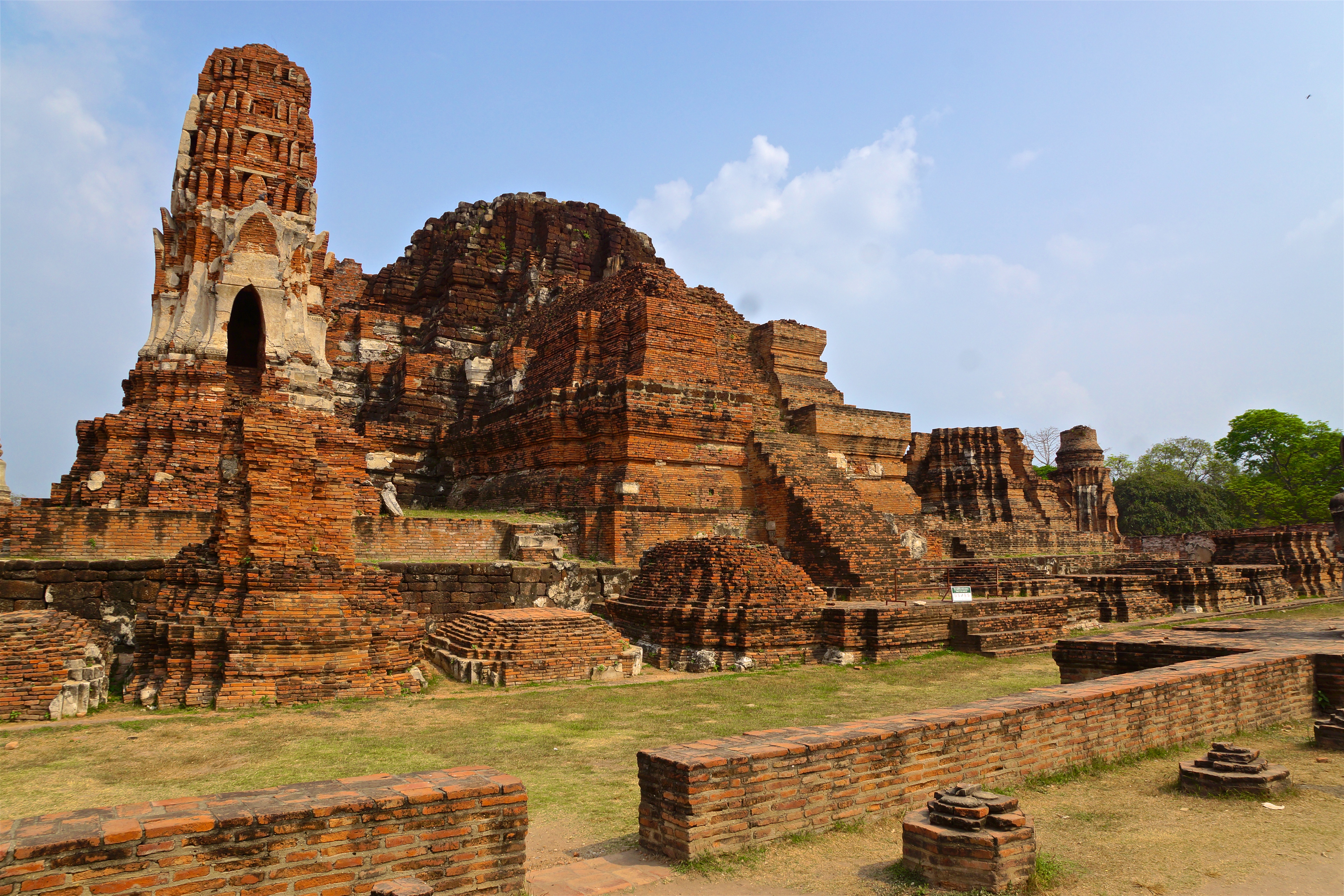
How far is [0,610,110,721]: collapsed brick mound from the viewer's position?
6.87m

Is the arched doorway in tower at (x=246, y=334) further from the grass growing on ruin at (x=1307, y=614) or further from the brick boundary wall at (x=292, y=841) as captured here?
the grass growing on ruin at (x=1307, y=614)

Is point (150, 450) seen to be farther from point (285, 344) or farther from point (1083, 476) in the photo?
point (1083, 476)

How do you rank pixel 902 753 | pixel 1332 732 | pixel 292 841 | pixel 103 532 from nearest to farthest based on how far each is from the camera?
1. pixel 292 841
2. pixel 902 753
3. pixel 1332 732
4. pixel 103 532

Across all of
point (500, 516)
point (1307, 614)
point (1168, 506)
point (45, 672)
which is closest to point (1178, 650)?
point (500, 516)

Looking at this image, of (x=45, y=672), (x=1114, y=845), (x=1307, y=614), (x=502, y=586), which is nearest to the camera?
(x=1114, y=845)

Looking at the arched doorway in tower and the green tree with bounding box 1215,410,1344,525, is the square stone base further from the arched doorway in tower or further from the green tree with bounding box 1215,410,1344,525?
the green tree with bounding box 1215,410,1344,525

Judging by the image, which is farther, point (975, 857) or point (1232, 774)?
point (1232, 774)

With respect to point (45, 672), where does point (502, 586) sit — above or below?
above

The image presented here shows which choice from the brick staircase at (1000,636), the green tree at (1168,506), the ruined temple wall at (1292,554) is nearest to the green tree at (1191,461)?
the green tree at (1168,506)

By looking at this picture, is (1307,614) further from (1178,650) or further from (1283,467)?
(1283,467)

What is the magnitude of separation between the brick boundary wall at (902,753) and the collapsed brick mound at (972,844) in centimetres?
58

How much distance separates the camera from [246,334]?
48.7 ft

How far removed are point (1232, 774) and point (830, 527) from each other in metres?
7.83

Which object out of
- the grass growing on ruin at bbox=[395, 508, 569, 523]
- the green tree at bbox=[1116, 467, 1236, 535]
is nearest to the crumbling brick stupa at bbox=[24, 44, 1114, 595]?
the grass growing on ruin at bbox=[395, 508, 569, 523]
